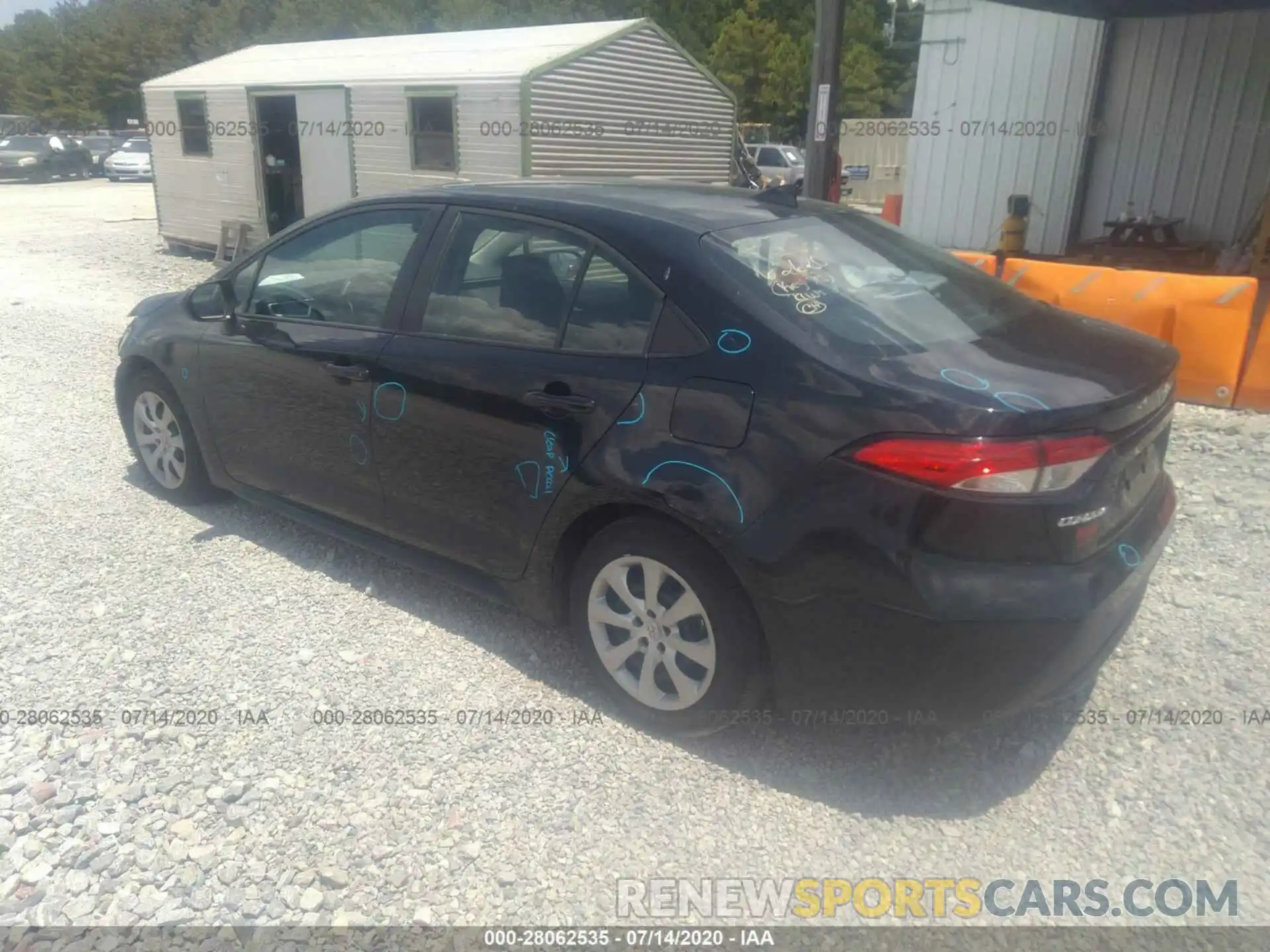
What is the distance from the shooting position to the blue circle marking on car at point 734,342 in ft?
8.39

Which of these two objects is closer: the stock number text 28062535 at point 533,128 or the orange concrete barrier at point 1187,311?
the orange concrete barrier at point 1187,311

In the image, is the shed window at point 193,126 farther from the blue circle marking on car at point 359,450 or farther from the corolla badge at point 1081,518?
the corolla badge at point 1081,518

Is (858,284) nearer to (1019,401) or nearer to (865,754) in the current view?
(1019,401)

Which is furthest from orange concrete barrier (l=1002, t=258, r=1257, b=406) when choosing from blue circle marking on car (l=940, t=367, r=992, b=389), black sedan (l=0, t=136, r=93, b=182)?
black sedan (l=0, t=136, r=93, b=182)

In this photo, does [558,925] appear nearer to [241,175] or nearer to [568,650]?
[568,650]

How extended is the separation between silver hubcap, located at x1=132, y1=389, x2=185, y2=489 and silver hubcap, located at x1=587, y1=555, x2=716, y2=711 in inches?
104

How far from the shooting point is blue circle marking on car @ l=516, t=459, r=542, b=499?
2973 millimetres

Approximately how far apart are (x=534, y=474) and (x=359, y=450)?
3.07 feet

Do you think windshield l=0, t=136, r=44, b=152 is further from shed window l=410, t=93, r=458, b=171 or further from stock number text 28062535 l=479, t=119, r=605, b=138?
stock number text 28062535 l=479, t=119, r=605, b=138

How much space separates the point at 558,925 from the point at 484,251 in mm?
2160

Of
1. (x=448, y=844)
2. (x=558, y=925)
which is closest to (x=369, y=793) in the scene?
(x=448, y=844)

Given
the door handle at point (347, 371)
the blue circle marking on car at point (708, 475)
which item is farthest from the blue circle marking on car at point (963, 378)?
the door handle at point (347, 371)

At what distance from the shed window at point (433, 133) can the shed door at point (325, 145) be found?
3.80 ft

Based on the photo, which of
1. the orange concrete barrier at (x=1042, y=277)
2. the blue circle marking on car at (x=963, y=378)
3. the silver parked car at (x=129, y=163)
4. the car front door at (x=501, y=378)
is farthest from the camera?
the silver parked car at (x=129, y=163)
